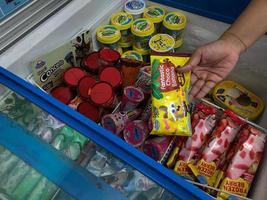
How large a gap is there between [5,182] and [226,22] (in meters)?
1.04

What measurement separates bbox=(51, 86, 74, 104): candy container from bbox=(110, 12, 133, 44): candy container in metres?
0.38

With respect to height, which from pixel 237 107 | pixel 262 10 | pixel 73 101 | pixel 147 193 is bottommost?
pixel 73 101

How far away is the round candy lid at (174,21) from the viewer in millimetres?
1255

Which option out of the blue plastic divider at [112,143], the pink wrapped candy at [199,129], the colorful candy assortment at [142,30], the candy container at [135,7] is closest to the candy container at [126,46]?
the colorful candy assortment at [142,30]

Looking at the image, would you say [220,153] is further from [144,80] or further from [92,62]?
[92,62]

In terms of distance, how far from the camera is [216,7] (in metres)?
1.23

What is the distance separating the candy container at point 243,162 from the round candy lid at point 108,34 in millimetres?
624

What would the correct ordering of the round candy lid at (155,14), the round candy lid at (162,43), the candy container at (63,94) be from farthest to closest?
the round candy lid at (155,14)
the round candy lid at (162,43)
the candy container at (63,94)

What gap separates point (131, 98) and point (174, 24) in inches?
18.0

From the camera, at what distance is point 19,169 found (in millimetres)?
715

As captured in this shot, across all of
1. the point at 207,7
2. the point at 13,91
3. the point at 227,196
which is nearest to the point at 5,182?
the point at 13,91

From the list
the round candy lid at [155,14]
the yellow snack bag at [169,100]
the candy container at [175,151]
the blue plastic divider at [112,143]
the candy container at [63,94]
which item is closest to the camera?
the blue plastic divider at [112,143]

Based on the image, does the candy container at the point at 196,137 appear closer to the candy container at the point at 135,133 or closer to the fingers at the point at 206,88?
the fingers at the point at 206,88

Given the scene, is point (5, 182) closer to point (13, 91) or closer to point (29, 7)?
point (13, 91)
